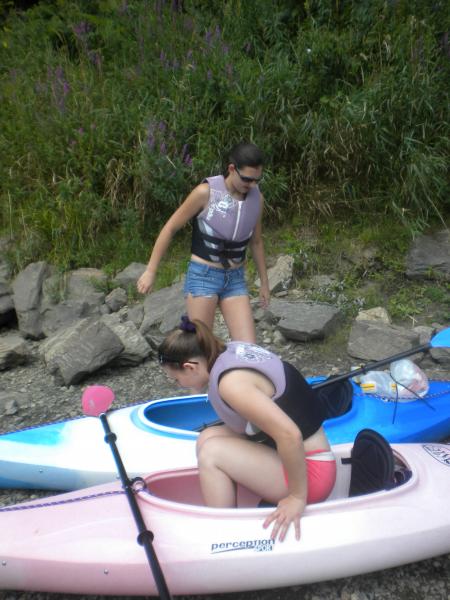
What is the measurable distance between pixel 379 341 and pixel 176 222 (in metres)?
1.85

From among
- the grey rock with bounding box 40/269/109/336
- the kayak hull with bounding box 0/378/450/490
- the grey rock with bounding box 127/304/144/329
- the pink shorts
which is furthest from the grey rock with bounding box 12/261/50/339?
the pink shorts

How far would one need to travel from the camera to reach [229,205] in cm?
276

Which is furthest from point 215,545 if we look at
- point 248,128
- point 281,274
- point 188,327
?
point 248,128

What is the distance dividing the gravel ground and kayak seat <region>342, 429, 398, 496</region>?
0.33 meters

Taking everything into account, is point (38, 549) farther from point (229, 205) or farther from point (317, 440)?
point (229, 205)

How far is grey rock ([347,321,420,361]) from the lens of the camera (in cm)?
375

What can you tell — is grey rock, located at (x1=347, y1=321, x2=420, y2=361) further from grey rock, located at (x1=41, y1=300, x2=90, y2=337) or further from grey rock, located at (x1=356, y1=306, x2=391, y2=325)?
grey rock, located at (x1=41, y1=300, x2=90, y2=337)

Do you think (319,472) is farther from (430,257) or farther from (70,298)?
(70,298)

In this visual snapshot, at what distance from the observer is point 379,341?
12.5ft

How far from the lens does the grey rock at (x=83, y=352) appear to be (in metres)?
3.75

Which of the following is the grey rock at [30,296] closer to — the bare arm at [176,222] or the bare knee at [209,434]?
the bare arm at [176,222]

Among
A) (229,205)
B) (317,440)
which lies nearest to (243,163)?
(229,205)

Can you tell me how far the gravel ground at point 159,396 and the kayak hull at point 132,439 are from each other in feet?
0.70

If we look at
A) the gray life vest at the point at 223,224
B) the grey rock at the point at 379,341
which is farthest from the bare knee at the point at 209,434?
the grey rock at the point at 379,341
